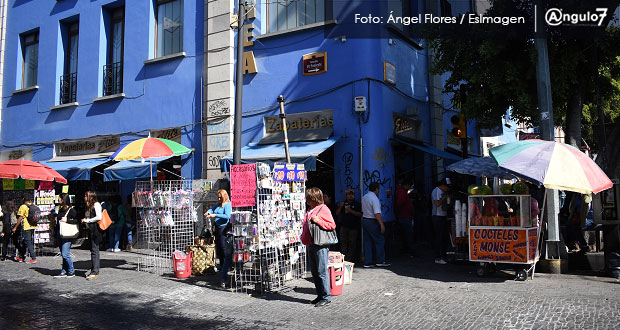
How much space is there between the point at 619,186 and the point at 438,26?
504 cm

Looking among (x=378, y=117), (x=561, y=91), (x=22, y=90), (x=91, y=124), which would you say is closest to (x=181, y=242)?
(x=378, y=117)

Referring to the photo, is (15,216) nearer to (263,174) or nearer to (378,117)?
(263,174)

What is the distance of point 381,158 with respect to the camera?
433 inches

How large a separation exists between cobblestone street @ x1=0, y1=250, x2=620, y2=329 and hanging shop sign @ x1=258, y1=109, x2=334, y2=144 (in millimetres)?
3836

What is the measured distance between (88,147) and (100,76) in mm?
2408

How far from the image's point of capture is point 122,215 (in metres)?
13.2

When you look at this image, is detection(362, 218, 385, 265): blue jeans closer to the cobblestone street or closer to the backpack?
the cobblestone street

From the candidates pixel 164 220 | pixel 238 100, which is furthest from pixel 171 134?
pixel 164 220

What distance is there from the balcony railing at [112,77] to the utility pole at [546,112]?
12.4 metres

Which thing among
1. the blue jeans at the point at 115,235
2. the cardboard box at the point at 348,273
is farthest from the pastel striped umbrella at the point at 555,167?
the blue jeans at the point at 115,235

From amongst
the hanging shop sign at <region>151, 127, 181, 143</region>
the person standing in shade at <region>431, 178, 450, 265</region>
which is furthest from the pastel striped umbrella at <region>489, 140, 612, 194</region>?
the hanging shop sign at <region>151, 127, 181, 143</region>

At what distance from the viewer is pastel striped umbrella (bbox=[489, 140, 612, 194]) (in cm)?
706

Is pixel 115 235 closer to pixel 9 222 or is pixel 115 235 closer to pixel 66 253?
pixel 9 222

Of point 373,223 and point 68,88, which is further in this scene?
point 68,88
